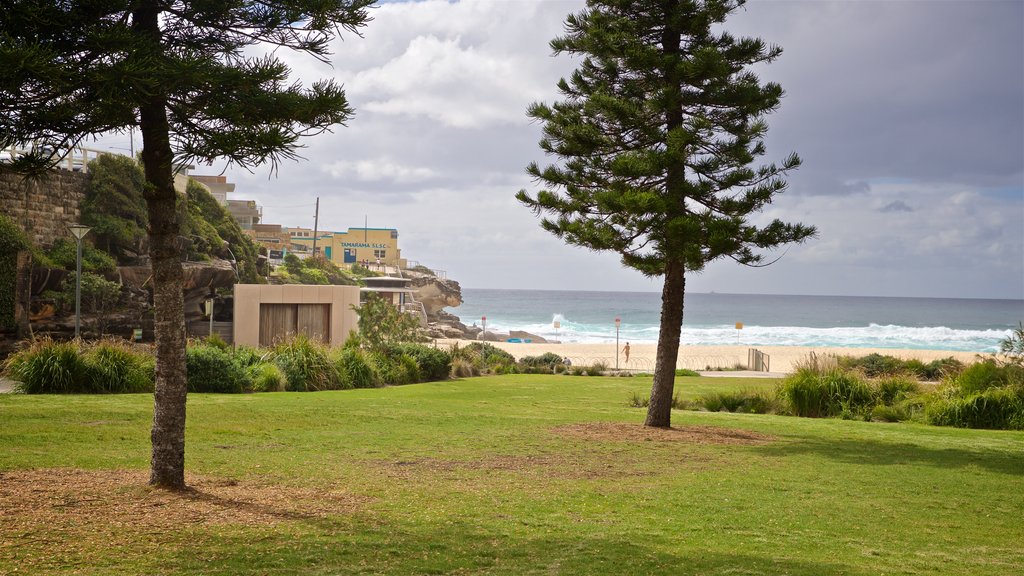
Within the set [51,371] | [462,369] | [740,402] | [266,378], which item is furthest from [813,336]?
[51,371]

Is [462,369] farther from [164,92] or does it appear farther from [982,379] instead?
[164,92]

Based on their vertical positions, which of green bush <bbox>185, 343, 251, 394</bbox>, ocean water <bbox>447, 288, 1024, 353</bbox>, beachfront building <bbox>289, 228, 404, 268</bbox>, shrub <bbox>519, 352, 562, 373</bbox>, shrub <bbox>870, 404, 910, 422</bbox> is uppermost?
beachfront building <bbox>289, 228, 404, 268</bbox>

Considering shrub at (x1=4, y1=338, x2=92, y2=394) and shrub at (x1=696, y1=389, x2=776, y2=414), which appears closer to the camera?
shrub at (x1=4, y1=338, x2=92, y2=394)

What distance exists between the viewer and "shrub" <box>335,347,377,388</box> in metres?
18.0

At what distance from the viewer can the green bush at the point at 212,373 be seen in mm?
15125

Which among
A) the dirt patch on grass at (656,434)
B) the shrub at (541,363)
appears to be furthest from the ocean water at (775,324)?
the dirt patch on grass at (656,434)

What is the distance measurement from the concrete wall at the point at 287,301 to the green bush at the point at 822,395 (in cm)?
1436

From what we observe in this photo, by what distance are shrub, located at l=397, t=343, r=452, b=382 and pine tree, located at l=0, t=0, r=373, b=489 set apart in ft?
Result: 49.3

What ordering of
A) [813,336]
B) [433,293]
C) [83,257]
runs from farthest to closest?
[433,293], [813,336], [83,257]

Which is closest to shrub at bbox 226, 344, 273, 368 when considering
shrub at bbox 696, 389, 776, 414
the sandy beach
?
shrub at bbox 696, 389, 776, 414

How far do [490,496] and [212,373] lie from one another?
1016 cm

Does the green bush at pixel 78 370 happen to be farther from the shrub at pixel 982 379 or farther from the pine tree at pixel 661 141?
the shrub at pixel 982 379

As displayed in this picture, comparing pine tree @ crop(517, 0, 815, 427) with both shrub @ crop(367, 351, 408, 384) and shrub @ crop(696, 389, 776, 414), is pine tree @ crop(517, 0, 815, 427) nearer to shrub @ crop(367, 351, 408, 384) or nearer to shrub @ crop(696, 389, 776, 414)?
shrub @ crop(696, 389, 776, 414)

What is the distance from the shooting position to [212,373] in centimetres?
1523
